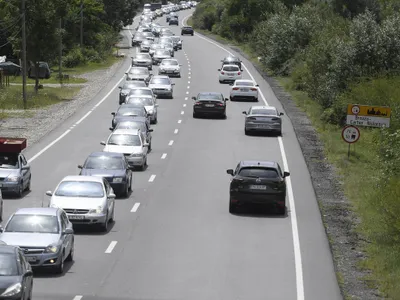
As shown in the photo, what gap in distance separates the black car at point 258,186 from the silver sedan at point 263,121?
19273 millimetres

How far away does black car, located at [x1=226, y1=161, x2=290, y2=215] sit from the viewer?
28703 mm

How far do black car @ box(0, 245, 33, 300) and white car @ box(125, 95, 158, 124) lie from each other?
114 feet

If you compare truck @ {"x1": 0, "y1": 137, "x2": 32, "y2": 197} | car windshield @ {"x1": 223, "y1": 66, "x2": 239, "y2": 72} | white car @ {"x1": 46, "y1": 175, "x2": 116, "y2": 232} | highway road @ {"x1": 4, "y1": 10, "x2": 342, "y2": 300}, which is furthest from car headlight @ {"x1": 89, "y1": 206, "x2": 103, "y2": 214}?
car windshield @ {"x1": 223, "y1": 66, "x2": 239, "y2": 72}

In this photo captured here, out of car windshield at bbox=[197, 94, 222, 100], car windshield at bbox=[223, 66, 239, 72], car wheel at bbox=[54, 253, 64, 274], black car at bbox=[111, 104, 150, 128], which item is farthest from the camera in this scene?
car windshield at bbox=[223, 66, 239, 72]

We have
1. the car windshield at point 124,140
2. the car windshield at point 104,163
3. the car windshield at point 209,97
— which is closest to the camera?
the car windshield at point 104,163

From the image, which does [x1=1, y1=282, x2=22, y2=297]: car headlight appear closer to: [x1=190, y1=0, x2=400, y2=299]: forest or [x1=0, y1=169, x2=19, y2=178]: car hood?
[x1=190, y1=0, x2=400, y2=299]: forest

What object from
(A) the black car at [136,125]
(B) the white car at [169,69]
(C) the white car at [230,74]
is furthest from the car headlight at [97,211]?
(B) the white car at [169,69]

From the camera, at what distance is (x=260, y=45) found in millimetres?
95750

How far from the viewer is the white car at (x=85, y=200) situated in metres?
25.3

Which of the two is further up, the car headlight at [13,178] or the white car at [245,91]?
the car headlight at [13,178]

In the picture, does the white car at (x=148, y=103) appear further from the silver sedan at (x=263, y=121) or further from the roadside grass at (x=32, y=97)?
the roadside grass at (x=32, y=97)

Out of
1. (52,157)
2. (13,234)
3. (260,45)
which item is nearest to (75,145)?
(52,157)

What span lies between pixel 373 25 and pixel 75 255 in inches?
1428

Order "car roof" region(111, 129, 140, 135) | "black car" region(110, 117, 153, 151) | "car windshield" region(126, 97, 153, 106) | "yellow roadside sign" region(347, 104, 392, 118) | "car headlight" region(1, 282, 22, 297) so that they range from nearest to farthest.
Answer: "car headlight" region(1, 282, 22, 297) → "yellow roadside sign" region(347, 104, 392, 118) → "car roof" region(111, 129, 140, 135) → "black car" region(110, 117, 153, 151) → "car windshield" region(126, 97, 153, 106)
